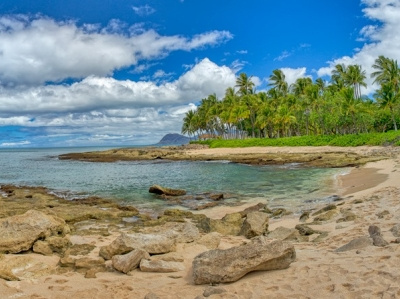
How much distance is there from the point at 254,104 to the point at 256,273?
75.8 metres

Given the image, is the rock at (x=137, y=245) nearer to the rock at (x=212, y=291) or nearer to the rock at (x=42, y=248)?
the rock at (x=42, y=248)

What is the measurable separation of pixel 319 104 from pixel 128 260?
67.0 meters

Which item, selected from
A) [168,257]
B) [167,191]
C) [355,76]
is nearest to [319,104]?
[355,76]

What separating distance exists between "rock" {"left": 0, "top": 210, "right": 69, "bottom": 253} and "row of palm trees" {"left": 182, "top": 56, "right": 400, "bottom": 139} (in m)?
55.4

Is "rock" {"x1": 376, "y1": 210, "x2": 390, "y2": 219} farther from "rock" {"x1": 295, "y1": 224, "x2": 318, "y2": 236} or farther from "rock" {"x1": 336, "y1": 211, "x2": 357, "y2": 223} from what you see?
"rock" {"x1": 295, "y1": 224, "x2": 318, "y2": 236}

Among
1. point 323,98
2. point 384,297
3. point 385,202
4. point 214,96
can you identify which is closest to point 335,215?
point 385,202

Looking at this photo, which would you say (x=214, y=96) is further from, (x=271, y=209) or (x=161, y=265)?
(x=161, y=265)

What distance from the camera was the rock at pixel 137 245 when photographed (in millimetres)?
7875

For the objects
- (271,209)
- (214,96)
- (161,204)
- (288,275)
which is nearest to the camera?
(288,275)

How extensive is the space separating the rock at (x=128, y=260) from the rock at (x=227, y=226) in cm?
406

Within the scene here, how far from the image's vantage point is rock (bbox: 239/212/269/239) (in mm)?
10172

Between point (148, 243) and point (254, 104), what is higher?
point (254, 104)

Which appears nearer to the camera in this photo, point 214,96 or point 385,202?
point 385,202

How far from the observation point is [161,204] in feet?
59.7
